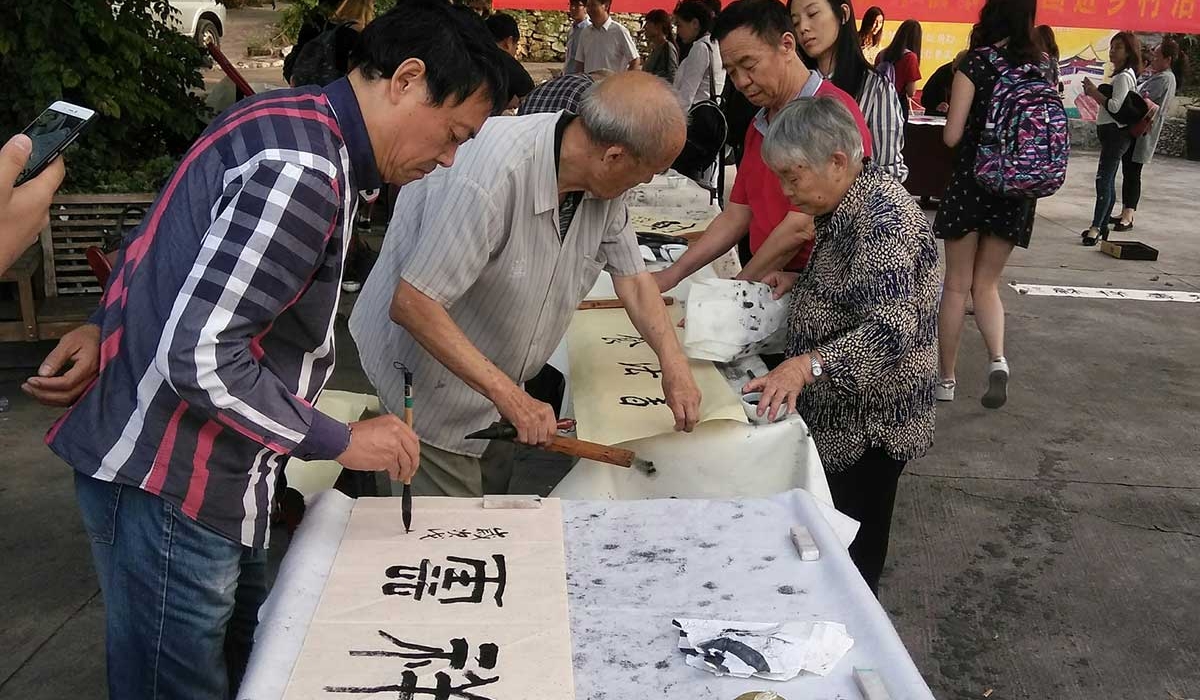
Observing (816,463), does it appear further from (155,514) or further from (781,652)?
(155,514)

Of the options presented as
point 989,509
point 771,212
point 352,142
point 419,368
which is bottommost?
point 989,509

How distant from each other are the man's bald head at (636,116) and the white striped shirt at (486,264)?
11 cm

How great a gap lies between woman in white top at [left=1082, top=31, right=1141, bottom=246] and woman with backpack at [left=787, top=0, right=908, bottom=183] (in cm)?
462

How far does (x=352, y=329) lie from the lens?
2350 millimetres

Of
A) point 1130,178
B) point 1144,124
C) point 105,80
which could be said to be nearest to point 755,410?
point 105,80

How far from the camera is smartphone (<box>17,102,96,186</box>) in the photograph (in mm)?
1242

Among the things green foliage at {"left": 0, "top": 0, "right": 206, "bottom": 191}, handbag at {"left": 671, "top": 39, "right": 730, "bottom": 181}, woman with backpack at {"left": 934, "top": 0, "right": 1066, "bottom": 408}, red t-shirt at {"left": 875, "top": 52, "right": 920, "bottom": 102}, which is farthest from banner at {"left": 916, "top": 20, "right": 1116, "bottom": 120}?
green foliage at {"left": 0, "top": 0, "right": 206, "bottom": 191}

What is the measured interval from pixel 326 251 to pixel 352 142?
0.50 feet

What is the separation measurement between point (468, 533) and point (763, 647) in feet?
1.80

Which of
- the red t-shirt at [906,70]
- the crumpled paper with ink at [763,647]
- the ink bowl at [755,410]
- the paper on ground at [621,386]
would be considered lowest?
the paper on ground at [621,386]

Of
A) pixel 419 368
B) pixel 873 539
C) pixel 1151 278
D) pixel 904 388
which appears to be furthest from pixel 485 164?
pixel 1151 278

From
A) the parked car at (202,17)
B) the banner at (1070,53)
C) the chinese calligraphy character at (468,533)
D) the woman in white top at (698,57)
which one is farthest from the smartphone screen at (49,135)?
the parked car at (202,17)

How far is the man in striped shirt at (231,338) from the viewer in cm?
125

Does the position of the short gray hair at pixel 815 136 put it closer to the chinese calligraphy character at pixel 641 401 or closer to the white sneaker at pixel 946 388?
the chinese calligraphy character at pixel 641 401
